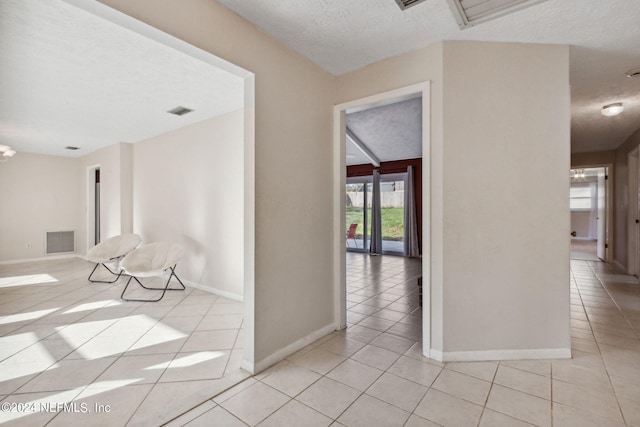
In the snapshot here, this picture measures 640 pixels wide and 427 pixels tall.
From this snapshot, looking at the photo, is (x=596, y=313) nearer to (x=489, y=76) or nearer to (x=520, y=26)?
(x=489, y=76)

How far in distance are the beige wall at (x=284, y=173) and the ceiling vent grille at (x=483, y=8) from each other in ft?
4.12

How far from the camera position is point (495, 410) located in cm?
178

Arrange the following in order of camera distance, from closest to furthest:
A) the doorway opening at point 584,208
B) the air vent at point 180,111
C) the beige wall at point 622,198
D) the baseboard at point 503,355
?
the baseboard at point 503,355 < the air vent at point 180,111 < the beige wall at point 622,198 < the doorway opening at point 584,208

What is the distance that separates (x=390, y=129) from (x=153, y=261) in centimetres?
513

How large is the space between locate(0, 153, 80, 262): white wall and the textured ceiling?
7001 mm

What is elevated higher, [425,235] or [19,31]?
[19,31]

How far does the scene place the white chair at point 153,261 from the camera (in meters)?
3.97

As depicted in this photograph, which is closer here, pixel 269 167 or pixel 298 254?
pixel 269 167

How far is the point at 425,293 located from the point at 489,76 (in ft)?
6.02

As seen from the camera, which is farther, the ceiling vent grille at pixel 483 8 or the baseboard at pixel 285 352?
the baseboard at pixel 285 352

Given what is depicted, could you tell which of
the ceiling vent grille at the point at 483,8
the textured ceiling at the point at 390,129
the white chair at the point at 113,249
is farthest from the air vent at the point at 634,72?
the white chair at the point at 113,249

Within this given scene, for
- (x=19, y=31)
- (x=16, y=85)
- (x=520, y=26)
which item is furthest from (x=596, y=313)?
(x=16, y=85)

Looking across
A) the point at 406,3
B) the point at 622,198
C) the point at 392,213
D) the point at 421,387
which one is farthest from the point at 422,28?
the point at 392,213

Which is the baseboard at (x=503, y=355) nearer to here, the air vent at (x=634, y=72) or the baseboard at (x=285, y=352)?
the baseboard at (x=285, y=352)
